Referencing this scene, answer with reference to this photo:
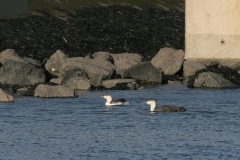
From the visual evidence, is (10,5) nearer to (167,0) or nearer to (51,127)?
(51,127)

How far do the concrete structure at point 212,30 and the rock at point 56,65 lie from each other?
36449 mm

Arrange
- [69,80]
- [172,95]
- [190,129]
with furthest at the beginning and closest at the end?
[69,80], [172,95], [190,129]

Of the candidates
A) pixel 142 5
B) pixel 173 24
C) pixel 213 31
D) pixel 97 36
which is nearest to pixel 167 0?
pixel 142 5

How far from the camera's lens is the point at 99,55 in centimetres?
4666

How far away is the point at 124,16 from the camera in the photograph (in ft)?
261

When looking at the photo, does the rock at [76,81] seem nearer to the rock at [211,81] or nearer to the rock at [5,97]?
the rock at [5,97]

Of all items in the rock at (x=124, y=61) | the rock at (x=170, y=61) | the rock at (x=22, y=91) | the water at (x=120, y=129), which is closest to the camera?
the water at (x=120, y=129)

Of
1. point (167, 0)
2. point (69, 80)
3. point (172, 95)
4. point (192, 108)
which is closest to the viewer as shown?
point (192, 108)

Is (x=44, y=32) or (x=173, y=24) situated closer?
(x=44, y=32)

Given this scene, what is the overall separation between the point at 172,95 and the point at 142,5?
55.1 m

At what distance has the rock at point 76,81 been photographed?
38.4 metres

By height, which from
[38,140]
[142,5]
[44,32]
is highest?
[142,5]

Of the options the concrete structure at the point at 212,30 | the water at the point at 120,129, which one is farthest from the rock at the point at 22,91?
the concrete structure at the point at 212,30

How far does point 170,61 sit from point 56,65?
10764mm
